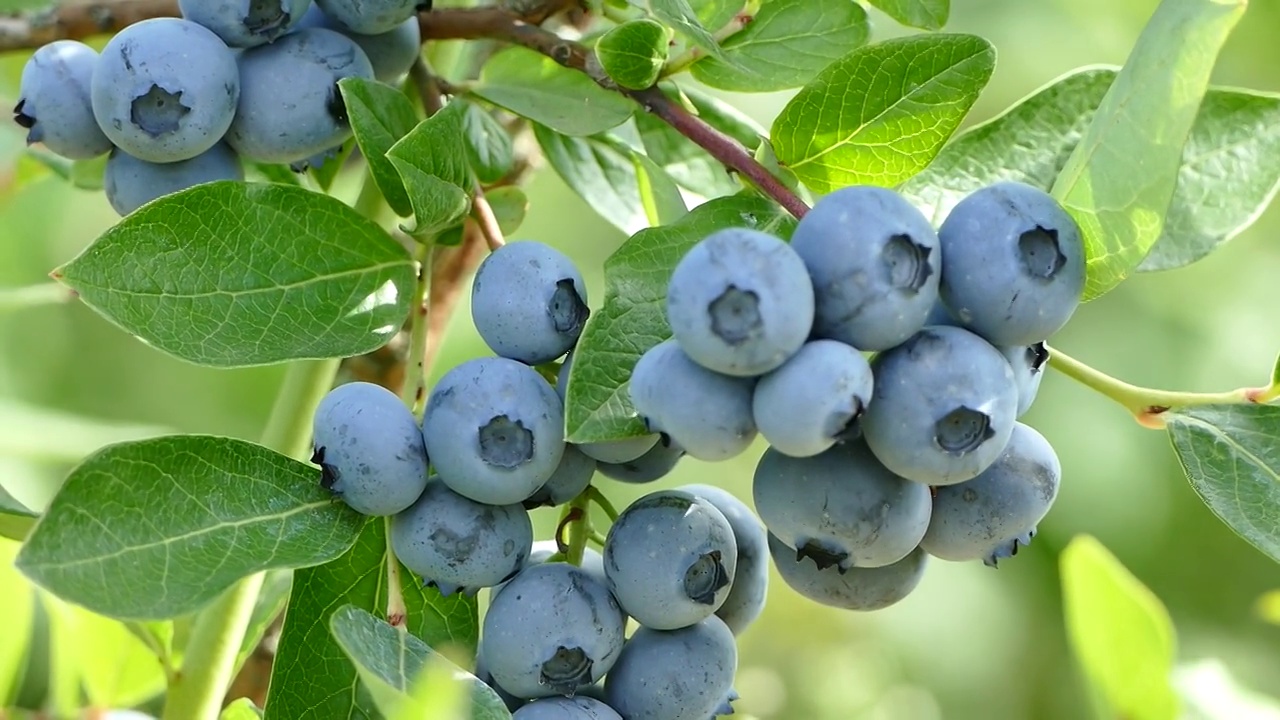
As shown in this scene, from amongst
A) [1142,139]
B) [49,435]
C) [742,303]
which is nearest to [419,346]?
[742,303]

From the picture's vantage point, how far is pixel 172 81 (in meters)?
0.73

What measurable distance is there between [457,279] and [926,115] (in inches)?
20.5

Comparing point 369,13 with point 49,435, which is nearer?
point 369,13

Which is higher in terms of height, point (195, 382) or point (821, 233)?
point (821, 233)

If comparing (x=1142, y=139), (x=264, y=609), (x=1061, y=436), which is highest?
(x=1142, y=139)

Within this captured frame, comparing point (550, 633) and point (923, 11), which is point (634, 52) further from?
point (550, 633)

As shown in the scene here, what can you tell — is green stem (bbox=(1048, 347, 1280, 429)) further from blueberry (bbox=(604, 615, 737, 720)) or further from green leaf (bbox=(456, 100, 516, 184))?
green leaf (bbox=(456, 100, 516, 184))

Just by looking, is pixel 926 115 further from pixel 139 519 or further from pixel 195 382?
pixel 195 382

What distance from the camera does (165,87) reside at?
0.73 m

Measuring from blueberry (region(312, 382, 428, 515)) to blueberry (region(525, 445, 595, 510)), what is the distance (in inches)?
2.6

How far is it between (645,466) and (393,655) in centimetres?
17

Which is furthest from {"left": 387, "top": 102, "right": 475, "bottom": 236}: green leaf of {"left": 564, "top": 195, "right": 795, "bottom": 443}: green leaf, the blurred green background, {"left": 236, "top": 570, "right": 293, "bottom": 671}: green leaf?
the blurred green background

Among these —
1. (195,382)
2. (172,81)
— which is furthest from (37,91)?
(195,382)

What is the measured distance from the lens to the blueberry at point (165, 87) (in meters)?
0.74
